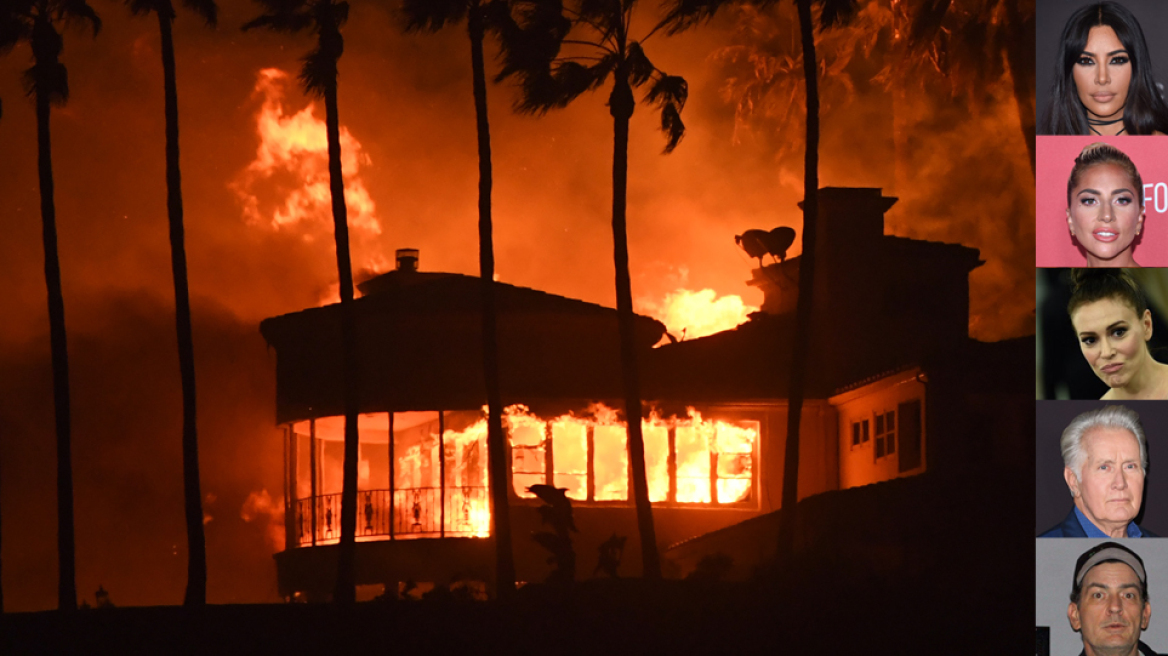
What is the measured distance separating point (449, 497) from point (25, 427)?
11.1ft

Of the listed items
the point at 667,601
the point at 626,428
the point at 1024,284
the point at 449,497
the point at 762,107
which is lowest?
the point at 667,601

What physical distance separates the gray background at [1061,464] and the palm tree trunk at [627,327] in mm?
2958

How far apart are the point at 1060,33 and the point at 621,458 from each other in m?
4.72

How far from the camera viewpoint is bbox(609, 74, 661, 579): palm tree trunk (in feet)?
26.4

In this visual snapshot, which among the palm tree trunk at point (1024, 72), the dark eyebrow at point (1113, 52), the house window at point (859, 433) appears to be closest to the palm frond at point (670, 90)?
the palm tree trunk at point (1024, 72)

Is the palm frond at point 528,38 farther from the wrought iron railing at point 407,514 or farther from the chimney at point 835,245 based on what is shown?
the wrought iron railing at point 407,514

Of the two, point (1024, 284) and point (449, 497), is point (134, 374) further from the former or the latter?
point (1024, 284)

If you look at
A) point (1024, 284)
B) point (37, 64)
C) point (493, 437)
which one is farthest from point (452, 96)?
point (1024, 284)

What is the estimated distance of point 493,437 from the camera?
26.7ft

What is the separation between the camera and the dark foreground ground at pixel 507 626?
8.00 meters

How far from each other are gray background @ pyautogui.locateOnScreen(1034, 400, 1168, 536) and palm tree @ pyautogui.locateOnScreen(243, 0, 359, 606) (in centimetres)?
523

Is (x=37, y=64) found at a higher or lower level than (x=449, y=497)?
higher

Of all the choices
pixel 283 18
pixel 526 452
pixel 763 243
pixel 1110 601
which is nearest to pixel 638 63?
pixel 763 243

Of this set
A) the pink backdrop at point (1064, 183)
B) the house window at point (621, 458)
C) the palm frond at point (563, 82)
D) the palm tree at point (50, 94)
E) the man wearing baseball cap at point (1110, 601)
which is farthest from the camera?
the palm frond at point (563, 82)
